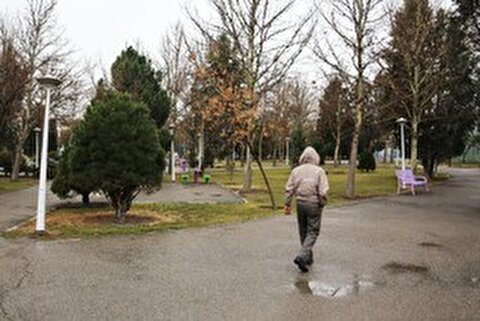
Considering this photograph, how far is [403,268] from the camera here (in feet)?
27.6

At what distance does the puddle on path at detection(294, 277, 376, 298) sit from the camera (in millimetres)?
6827

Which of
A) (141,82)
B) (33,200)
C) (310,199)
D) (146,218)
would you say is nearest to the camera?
(310,199)

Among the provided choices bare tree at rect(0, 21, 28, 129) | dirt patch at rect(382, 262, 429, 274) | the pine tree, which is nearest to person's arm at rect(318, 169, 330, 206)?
dirt patch at rect(382, 262, 429, 274)

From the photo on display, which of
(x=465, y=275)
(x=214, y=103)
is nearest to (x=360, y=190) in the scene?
(x=214, y=103)

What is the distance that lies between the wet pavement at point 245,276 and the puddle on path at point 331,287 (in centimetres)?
1

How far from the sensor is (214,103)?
19.2 metres

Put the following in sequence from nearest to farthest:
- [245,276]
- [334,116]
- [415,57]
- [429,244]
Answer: [245,276] → [429,244] → [415,57] → [334,116]

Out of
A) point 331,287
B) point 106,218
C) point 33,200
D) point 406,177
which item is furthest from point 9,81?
point 331,287

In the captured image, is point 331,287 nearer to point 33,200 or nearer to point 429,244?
point 429,244

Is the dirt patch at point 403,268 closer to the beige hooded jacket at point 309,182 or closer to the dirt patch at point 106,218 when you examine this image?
the beige hooded jacket at point 309,182

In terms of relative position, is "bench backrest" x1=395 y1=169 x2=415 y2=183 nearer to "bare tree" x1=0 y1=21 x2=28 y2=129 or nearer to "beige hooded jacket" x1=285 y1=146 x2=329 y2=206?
"beige hooded jacket" x1=285 y1=146 x2=329 y2=206

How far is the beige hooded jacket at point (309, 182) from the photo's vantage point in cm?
820

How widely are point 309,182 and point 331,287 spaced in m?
1.72

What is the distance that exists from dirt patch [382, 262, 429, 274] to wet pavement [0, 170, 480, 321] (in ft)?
0.05
